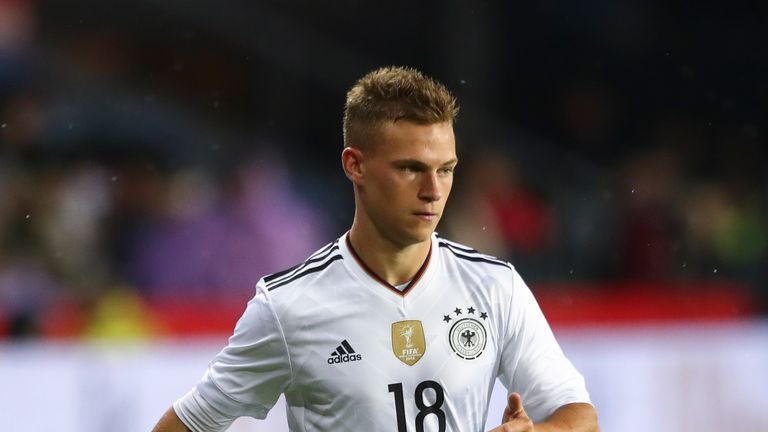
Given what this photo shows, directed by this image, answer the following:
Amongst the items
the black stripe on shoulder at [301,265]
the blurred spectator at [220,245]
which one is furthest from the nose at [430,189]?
the blurred spectator at [220,245]

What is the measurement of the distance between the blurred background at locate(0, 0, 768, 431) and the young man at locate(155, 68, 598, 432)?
300 centimetres

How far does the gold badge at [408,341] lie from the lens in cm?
372

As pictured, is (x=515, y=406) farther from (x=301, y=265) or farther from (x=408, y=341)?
(x=301, y=265)

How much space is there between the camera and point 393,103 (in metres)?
3.70

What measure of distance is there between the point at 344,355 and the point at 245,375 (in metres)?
0.34

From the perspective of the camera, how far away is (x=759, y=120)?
11.7 meters

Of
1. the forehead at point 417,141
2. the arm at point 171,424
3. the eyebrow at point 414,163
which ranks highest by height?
the forehead at point 417,141

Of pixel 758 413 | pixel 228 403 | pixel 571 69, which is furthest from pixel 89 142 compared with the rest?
pixel 228 403

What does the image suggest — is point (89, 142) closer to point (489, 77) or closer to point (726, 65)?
point (489, 77)

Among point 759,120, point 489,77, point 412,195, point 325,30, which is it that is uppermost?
point 325,30

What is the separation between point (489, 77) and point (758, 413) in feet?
15.3

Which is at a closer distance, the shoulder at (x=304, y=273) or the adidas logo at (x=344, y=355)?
the adidas logo at (x=344, y=355)

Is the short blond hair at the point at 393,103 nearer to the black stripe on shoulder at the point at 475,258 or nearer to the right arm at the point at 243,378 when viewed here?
the black stripe on shoulder at the point at 475,258

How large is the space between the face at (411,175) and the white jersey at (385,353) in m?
0.24
